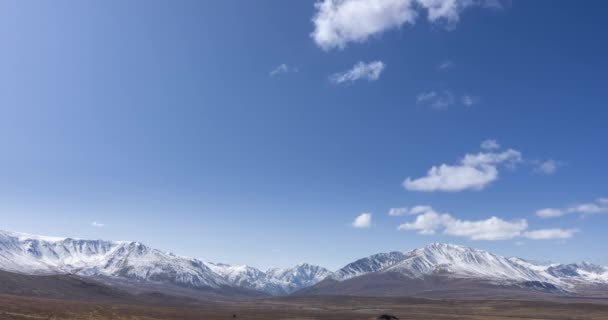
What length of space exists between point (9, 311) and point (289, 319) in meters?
79.0

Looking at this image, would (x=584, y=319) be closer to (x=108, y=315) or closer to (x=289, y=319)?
(x=289, y=319)

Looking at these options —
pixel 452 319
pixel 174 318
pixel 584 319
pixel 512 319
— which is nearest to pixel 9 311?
pixel 174 318

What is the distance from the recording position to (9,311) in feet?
323

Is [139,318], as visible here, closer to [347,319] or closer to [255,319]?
[255,319]

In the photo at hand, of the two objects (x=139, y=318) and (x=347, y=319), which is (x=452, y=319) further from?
(x=139, y=318)

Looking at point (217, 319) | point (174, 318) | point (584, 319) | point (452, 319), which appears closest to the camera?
point (174, 318)

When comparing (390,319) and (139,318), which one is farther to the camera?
(390,319)

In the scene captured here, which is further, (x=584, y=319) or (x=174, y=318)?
(x=584, y=319)

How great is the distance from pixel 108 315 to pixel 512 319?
5942 inches

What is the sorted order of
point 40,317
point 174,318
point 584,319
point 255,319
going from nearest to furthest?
point 40,317
point 174,318
point 255,319
point 584,319

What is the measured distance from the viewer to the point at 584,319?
190 metres

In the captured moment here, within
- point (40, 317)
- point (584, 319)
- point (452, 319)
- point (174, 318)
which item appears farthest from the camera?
point (584, 319)

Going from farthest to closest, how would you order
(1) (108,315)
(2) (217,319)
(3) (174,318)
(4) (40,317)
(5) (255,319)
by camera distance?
(5) (255,319)
(2) (217,319)
(3) (174,318)
(1) (108,315)
(4) (40,317)

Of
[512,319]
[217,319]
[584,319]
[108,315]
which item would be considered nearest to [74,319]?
[108,315]
